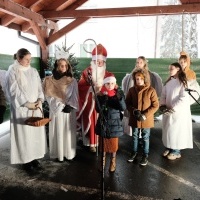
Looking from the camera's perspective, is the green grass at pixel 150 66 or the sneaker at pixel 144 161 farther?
the green grass at pixel 150 66

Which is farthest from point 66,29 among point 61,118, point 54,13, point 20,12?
point 61,118

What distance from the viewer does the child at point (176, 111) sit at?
4.37 m

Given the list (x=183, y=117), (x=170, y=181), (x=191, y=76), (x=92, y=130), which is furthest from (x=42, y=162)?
(x=191, y=76)

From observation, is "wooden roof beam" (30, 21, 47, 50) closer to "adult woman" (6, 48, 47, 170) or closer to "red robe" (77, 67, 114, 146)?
"red robe" (77, 67, 114, 146)

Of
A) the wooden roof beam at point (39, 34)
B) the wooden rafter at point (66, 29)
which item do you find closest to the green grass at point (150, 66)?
the wooden roof beam at point (39, 34)

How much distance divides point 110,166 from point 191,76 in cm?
228

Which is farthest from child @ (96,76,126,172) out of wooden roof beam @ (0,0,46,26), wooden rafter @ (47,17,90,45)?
wooden rafter @ (47,17,90,45)

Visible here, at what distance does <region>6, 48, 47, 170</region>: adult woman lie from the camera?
3879 mm

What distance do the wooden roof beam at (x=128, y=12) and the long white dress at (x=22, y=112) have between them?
13.1 ft

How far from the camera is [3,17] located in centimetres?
684

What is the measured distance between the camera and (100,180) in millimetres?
3838

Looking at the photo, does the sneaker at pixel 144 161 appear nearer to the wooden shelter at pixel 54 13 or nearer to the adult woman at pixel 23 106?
the adult woman at pixel 23 106

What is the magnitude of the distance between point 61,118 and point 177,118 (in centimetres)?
211

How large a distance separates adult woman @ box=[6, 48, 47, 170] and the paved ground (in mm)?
383
